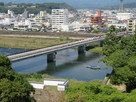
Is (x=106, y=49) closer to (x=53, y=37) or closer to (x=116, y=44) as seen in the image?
(x=116, y=44)

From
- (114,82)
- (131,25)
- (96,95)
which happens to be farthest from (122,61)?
(131,25)

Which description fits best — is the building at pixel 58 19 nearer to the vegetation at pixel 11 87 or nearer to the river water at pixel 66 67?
the river water at pixel 66 67

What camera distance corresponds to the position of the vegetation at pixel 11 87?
7.12m

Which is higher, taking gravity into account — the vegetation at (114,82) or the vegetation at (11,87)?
the vegetation at (11,87)

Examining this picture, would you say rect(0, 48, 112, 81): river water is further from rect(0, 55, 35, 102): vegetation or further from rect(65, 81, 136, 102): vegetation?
rect(0, 55, 35, 102): vegetation

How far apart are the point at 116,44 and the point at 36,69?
22.1 feet

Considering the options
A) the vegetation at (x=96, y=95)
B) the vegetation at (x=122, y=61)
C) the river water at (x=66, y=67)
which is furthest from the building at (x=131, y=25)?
the vegetation at (x=96, y=95)

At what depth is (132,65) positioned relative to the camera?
1141 cm

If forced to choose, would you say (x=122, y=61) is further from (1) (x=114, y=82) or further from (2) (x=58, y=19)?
(2) (x=58, y=19)

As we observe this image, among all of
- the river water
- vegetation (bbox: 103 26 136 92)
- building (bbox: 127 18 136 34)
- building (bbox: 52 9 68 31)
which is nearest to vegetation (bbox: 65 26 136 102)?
vegetation (bbox: 103 26 136 92)

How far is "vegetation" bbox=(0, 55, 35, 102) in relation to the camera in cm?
712

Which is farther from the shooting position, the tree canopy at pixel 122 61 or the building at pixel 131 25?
the building at pixel 131 25

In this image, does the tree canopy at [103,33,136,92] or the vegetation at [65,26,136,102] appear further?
the tree canopy at [103,33,136,92]

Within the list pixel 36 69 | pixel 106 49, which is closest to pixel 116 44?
pixel 106 49
